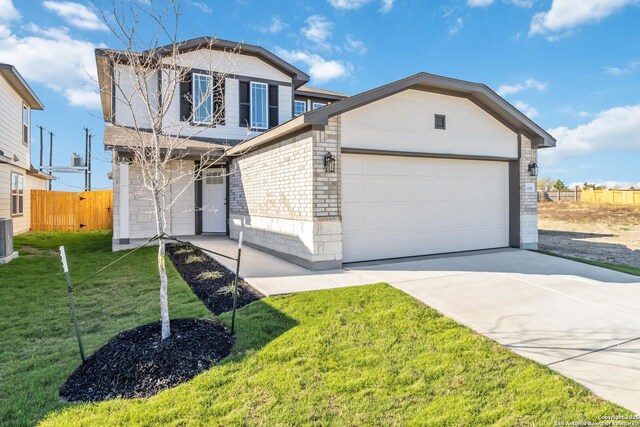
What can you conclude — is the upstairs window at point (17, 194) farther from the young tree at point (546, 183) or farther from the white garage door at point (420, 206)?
→ the young tree at point (546, 183)

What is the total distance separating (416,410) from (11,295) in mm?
7070

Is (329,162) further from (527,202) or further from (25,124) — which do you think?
(25,124)

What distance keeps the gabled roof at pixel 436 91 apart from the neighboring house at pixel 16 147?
9029mm

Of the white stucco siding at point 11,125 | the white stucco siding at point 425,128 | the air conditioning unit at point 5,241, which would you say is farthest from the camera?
the white stucco siding at point 11,125

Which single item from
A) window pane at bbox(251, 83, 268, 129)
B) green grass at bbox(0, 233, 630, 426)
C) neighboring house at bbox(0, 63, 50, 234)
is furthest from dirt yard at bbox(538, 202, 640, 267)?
neighboring house at bbox(0, 63, 50, 234)

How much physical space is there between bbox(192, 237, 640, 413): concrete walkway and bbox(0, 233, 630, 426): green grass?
37cm

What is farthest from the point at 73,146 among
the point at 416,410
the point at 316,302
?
the point at 416,410

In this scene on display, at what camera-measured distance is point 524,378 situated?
3.33 m

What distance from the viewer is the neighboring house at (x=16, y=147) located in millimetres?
13215

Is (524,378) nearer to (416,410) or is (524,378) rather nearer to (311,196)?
(416,410)

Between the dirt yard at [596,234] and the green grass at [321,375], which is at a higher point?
the dirt yard at [596,234]

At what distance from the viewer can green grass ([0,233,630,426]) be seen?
2.84m

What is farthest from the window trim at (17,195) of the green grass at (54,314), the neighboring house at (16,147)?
the green grass at (54,314)

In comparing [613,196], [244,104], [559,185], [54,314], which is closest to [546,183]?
[559,185]
